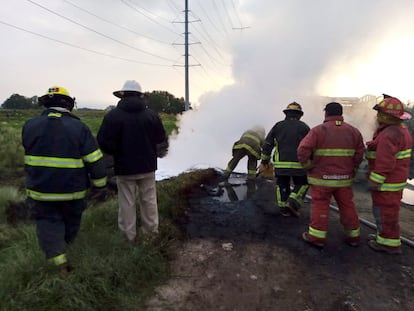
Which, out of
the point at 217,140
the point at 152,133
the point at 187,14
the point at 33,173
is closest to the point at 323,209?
the point at 152,133

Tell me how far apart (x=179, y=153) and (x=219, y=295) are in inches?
332

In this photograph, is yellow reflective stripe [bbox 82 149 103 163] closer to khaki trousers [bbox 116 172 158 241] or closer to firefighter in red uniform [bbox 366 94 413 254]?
khaki trousers [bbox 116 172 158 241]

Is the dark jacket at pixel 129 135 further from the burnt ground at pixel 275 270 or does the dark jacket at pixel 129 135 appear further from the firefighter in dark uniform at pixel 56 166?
the burnt ground at pixel 275 270

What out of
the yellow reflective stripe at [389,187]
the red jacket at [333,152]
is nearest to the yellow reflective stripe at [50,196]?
the red jacket at [333,152]

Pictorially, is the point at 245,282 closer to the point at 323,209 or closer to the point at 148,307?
the point at 148,307

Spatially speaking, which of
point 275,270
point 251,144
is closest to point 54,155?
point 275,270

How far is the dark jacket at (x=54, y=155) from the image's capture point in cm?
292

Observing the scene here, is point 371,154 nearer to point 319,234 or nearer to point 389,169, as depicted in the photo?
point 389,169

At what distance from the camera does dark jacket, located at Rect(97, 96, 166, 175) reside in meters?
3.60

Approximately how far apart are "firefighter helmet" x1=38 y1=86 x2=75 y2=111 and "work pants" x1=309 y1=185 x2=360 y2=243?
10.3 ft

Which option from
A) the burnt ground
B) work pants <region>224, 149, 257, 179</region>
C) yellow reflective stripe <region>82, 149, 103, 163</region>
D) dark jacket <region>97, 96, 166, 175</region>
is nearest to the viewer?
the burnt ground

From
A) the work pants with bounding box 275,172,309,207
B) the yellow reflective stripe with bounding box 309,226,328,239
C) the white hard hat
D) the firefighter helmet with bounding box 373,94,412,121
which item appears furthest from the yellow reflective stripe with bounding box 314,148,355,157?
the white hard hat

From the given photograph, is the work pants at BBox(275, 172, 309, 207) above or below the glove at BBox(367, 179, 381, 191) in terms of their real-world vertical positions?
below

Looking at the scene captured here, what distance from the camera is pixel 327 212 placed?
3.96 metres
